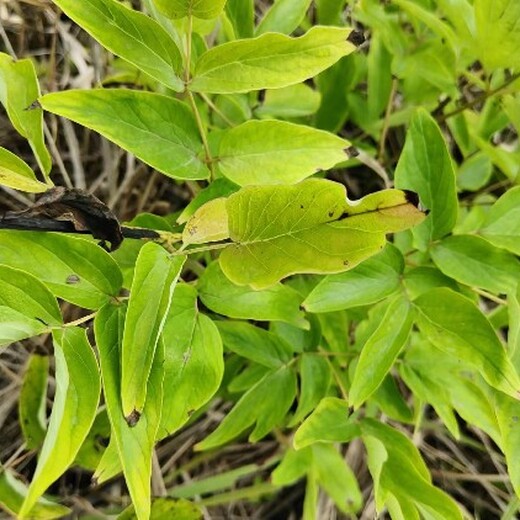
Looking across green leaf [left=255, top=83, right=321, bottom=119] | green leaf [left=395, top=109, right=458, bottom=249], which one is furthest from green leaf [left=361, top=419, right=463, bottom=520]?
green leaf [left=255, top=83, right=321, bottom=119]

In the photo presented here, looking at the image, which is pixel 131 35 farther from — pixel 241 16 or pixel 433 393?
pixel 433 393

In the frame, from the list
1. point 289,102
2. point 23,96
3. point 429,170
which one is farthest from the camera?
point 289,102

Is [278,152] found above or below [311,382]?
above

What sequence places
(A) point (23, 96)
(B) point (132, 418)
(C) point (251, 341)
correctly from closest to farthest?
(B) point (132, 418) → (A) point (23, 96) → (C) point (251, 341)

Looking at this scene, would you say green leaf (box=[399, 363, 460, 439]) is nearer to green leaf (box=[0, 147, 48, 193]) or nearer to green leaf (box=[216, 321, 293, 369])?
green leaf (box=[216, 321, 293, 369])

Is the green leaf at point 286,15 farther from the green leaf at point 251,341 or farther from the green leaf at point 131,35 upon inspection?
the green leaf at point 251,341

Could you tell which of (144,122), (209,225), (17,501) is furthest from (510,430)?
(17,501)
